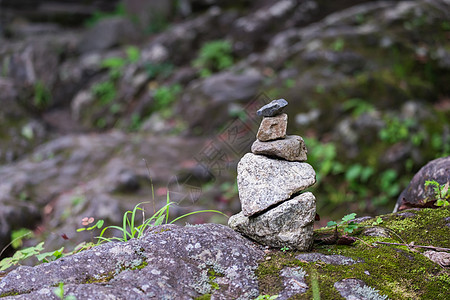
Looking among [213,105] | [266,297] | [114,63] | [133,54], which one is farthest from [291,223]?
[114,63]

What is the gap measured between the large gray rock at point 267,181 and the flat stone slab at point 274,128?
0.17m

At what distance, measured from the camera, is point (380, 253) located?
2.51 m

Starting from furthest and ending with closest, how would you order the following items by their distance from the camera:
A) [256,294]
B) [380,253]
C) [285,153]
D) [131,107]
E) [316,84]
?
1. [131,107]
2. [316,84]
3. [285,153]
4. [380,253]
5. [256,294]

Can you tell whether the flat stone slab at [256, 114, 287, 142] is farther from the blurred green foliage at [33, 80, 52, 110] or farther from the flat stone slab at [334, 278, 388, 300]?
the blurred green foliage at [33, 80, 52, 110]

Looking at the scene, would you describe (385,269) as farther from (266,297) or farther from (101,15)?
(101,15)

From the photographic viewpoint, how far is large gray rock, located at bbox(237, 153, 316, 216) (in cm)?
262

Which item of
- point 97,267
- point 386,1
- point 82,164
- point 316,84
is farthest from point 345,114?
point 97,267

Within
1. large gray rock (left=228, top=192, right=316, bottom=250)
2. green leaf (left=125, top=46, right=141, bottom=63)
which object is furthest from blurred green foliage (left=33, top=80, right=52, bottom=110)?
large gray rock (left=228, top=192, right=316, bottom=250)

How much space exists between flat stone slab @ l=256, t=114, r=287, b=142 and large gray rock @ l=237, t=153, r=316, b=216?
6.7 inches

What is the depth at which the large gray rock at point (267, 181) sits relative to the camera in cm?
262

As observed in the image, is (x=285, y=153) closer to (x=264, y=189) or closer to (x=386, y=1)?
(x=264, y=189)

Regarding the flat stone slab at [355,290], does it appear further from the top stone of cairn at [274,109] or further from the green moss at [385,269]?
the top stone of cairn at [274,109]

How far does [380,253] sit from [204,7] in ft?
42.2

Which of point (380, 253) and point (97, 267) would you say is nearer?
point (97, 267)
